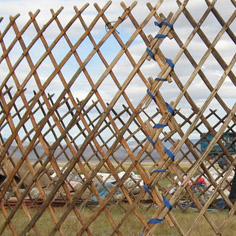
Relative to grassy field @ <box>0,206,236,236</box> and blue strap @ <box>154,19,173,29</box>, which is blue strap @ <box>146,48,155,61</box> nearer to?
blue strap @ <box>154,19,173,29</box>

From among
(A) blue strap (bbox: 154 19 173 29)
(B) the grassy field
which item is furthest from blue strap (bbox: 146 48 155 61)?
(B) the grassy field

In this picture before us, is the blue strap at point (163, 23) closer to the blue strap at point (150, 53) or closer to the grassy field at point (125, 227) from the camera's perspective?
the blue strap at point (150, 53)

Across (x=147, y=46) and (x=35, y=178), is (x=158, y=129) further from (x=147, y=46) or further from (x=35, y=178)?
(x=35, y=178)

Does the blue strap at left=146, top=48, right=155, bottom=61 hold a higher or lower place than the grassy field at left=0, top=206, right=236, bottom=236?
higher

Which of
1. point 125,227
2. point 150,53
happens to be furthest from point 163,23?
point 125,227

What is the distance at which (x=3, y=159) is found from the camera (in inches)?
182

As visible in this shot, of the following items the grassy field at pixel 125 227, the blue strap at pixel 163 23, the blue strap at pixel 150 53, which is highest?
the blue strap at pixel 163 23

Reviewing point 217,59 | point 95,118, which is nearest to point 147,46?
point 217,59

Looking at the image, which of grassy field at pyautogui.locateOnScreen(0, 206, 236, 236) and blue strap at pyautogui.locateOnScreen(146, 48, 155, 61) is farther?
grassy field at pyautogui.locateOnScreen(0, 206, 236, 236)

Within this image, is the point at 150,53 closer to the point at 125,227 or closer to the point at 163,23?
the point at 163,23

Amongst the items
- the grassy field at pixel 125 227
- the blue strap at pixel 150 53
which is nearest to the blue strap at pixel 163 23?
the blue strap at pixel 150 53

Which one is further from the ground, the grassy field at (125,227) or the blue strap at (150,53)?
the blue strap at (150,53)

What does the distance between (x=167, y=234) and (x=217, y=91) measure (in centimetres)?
121

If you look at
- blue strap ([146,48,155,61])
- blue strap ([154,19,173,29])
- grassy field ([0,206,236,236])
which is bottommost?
grassy field ([0,206,236,236])
